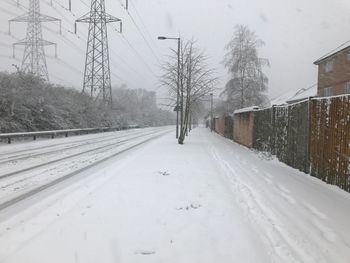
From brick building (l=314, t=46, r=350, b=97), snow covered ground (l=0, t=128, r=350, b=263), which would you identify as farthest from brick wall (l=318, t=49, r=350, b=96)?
snow covered ground (l=0, t=128, r=350, b=263)

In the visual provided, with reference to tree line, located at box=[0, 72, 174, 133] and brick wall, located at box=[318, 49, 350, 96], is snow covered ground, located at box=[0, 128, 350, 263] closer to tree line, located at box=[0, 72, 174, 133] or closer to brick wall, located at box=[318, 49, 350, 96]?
tree line, located at box=[0, 72, 174, 133]

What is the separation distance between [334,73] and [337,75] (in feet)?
2.61

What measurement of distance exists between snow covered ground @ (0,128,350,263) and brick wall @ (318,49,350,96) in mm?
27224

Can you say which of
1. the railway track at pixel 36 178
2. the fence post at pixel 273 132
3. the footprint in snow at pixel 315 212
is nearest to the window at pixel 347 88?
the fence post at pixel 273 132

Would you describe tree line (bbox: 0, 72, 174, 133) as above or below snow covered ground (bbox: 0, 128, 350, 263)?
above

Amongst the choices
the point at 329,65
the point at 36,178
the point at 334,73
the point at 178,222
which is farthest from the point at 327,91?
the point at 178,222

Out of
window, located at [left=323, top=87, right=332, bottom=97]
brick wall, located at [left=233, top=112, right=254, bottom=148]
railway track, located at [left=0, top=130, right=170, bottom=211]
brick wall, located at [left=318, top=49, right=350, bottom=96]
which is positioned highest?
brick wall, located at [left=318, top=49, right=350, bottom=96]

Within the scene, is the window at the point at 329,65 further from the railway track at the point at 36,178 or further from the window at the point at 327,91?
the railway track at the point at 36,178

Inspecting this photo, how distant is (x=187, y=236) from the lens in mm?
5773

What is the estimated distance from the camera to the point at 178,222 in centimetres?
649

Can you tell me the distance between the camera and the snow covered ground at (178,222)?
16.7 feet

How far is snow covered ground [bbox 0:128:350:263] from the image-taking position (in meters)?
5.10

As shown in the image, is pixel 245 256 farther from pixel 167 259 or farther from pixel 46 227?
pixel 46 227

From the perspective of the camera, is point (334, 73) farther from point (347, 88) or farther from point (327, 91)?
point (347, 88)
